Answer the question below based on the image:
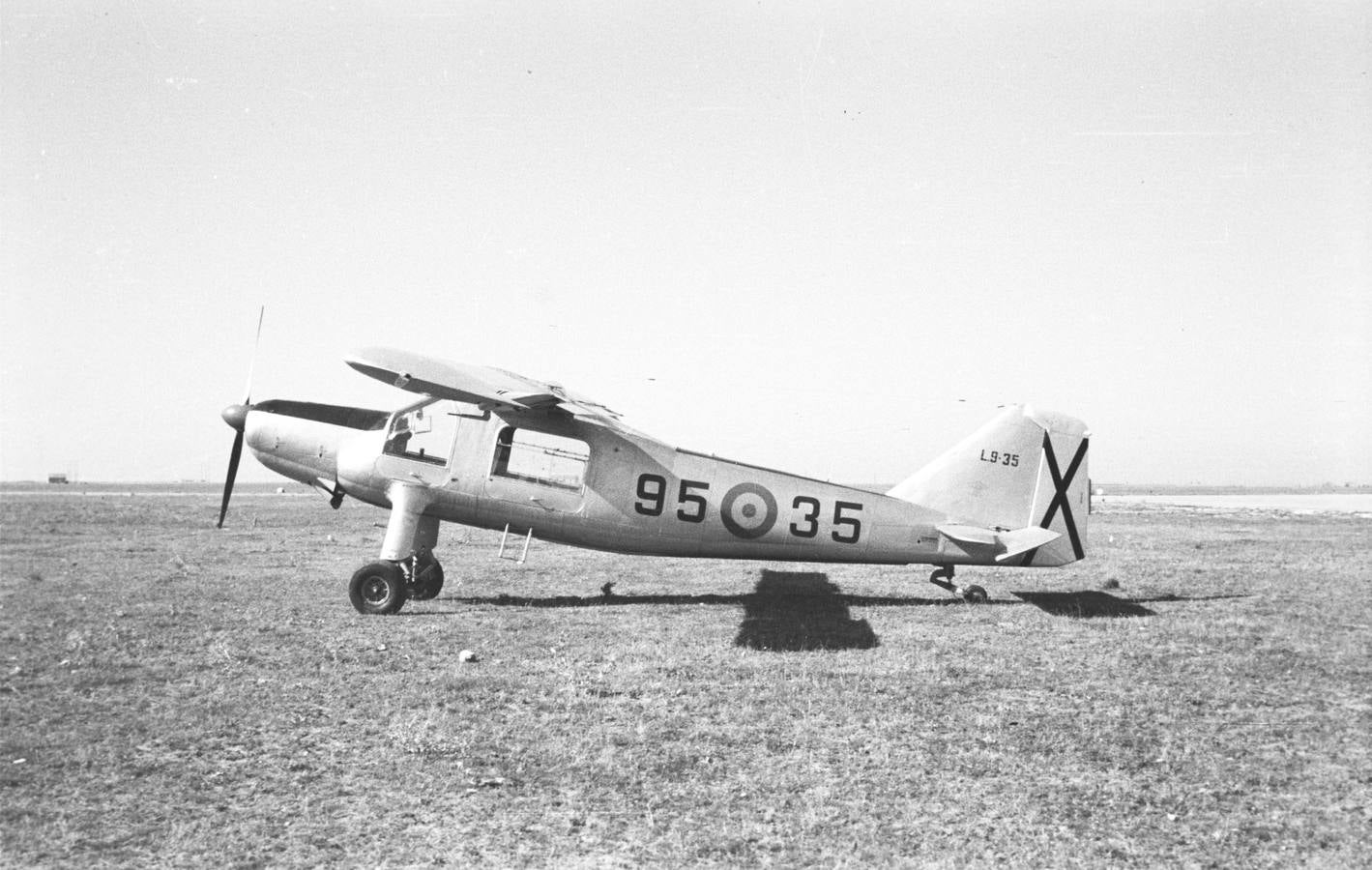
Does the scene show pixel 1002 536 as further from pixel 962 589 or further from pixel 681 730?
pixel 681 730

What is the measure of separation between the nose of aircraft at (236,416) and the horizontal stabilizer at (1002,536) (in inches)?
403

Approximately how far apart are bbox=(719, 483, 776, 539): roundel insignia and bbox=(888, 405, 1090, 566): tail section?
6.28ft

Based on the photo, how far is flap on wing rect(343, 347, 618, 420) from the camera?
9648 millimetres

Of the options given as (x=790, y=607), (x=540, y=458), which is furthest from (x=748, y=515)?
(x=540, y=458)

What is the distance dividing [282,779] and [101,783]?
98cm

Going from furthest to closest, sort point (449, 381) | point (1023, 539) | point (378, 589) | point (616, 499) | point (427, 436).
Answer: point (427, 436) → point (616, 499) → point (1023, 539) → point (378, 589) → point (449, 381)

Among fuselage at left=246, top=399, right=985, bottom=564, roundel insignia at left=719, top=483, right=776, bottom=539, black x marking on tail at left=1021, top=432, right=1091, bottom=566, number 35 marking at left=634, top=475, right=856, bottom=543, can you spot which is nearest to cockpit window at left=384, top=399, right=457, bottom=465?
fuselage at left=246, top=399, right=985, bottom=564

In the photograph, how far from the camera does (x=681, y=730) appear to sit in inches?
241

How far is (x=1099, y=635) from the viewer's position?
31.8 ft

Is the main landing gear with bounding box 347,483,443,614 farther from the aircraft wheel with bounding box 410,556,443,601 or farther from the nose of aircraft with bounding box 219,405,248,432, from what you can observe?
the nose of aircraft with bounding box 219,405,248,432

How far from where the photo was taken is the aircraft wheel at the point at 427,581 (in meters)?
11.7

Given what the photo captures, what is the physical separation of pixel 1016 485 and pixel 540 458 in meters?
6.80

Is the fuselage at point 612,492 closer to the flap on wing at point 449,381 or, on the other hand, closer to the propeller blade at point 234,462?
the flap on wing at point 449,381

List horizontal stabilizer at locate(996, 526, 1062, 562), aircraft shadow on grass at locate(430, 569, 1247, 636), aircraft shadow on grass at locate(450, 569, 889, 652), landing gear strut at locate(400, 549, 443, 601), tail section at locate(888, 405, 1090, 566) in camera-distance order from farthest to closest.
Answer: tail section at locate(888, 405, 1090, 566), landing gear strut at locate(400, 549, 443, 601), horizontal stabilizer at locate(996, 526, 1062, 562), aircraft shadow on grass at locate(430, 569, 1247, 636), aircraft shadow on grass at locate(450, 569, 889, 652)
